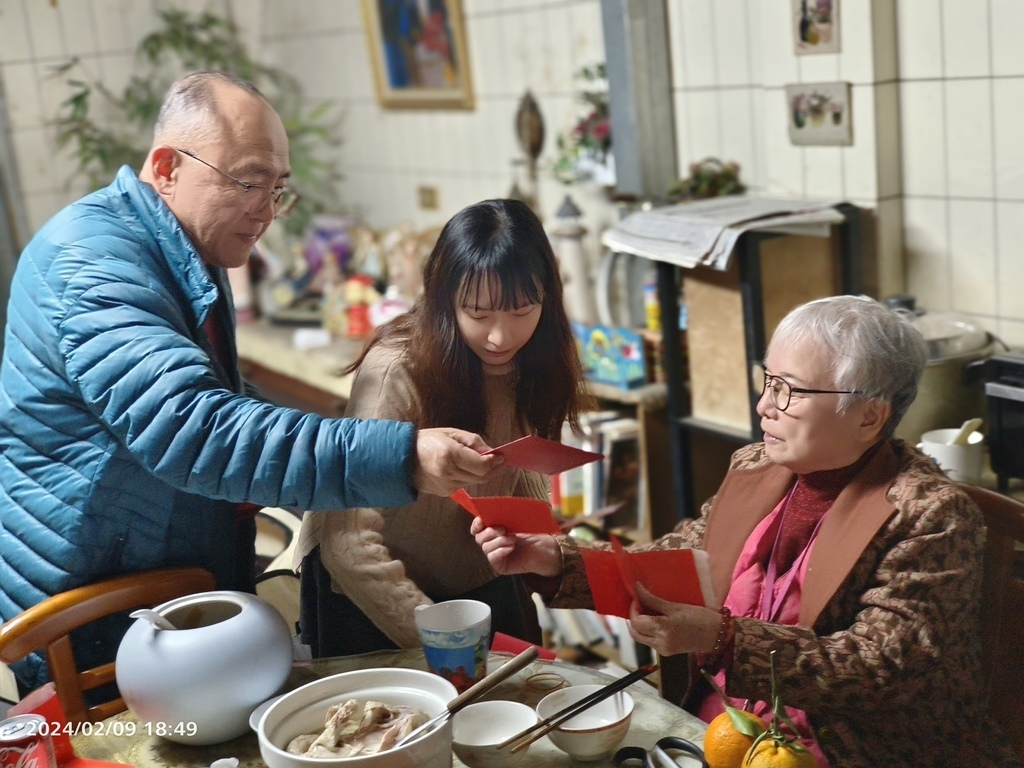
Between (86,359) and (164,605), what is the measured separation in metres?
0.36

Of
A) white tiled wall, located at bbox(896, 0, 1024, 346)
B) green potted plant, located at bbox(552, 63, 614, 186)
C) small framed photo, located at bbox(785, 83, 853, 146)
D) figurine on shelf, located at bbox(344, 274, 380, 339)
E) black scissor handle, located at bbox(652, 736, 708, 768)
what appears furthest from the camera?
figurine on shelf, located at bbox(344, 274, 380, 339)

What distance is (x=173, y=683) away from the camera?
140 centimetres

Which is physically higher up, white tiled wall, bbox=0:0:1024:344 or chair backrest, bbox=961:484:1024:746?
white tiled wall, bbox=0:0:1024:344

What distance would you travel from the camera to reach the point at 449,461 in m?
1.47

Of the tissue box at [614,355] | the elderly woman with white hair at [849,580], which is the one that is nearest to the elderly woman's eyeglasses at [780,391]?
the elderly woman with white hair at [849,580]

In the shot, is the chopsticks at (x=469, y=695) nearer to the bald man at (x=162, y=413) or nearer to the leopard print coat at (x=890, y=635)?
the bald man at (x=162, y=413)

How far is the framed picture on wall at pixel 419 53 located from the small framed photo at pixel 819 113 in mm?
1755

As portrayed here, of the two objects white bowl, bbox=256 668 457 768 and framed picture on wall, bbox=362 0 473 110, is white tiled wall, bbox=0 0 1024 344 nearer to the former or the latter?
framed picture on wall, bbox=362 0 473 110

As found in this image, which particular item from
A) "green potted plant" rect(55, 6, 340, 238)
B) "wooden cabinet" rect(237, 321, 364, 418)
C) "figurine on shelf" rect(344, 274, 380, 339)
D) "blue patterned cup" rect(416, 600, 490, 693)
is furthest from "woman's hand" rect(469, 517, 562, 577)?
"green potted plant" rect(55, 6, 340, 238)

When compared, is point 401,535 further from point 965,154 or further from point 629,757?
point 965,154

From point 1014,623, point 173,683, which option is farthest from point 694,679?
point 173,683

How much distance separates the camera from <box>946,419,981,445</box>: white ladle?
2.29m

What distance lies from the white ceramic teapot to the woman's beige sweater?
262mm

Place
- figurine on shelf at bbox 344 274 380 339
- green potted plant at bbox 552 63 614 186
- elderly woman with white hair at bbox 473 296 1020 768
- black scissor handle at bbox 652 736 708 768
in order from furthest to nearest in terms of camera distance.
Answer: figurine on shelf at bbox 344 274 380 339 < green potted plant at bbox 552 63 614 186 < elderly woman with white hair at bbox 473 296 1020 768 < black scissor handle at bbox 652 736 708 768
